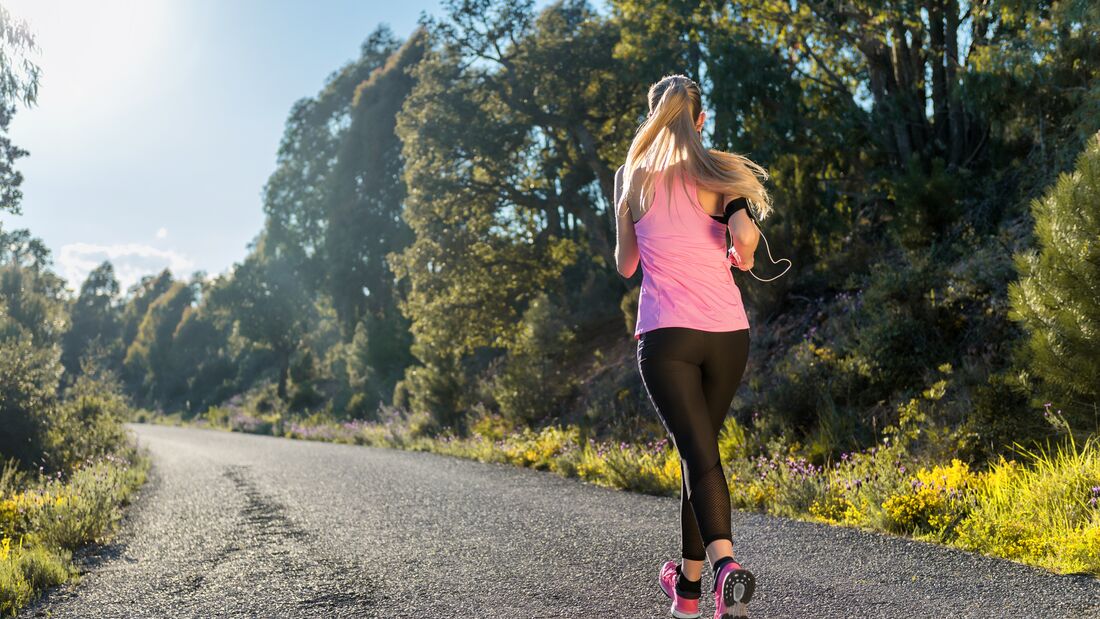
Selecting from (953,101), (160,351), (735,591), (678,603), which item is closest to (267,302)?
(160,351)

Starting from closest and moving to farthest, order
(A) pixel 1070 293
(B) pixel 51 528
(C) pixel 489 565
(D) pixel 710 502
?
(D) pixel 710 502 → (C) pixel 489 565 → (A) pixel 1070 293 → (B) pixel 51 528

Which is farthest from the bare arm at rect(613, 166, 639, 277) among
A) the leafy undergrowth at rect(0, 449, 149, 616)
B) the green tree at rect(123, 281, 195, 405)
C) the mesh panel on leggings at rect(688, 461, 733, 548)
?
the green tree at rect(123, 281, 195, 405)

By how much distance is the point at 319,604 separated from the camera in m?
4.25

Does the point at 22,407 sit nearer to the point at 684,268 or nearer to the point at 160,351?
the point at 684,268

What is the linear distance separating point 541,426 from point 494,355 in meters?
11.4

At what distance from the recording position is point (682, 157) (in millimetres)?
3086

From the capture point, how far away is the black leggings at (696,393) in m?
2.93

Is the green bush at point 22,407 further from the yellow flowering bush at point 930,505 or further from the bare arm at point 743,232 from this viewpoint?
the bare arm at point 743,232

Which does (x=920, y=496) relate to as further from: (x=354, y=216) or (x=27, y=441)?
(x=354, y=216)

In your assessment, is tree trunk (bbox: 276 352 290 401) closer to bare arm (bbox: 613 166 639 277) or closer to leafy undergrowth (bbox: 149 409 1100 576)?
leafy undergrowth (bbox: 149 409 1100 576)

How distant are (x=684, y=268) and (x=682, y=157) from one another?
0.42m

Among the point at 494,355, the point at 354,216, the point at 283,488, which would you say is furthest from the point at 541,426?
the point at 354,216

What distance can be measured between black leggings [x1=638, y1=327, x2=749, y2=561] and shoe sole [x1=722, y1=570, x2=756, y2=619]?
0.71 feet

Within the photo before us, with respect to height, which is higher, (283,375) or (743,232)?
(283,375)
